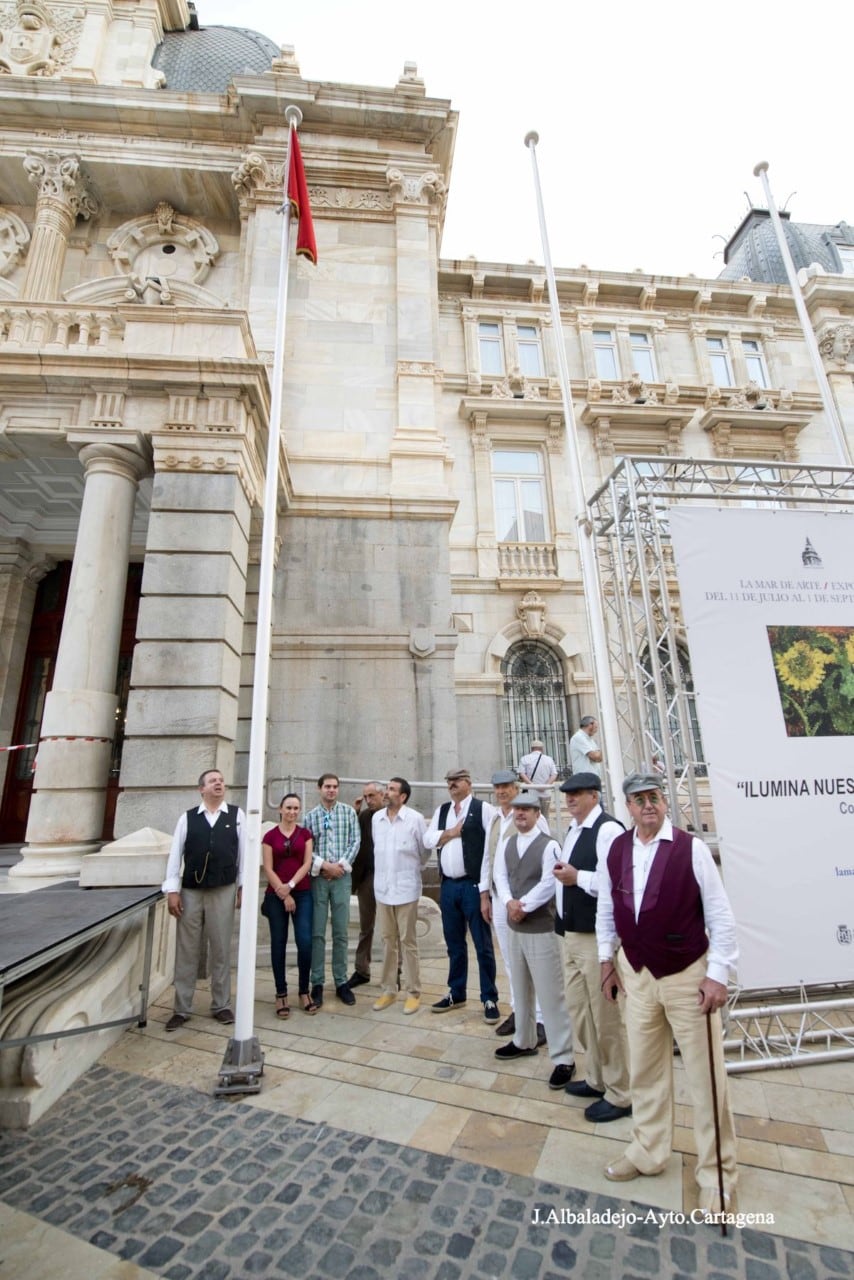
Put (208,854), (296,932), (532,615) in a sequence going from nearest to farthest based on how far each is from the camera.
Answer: (208,854), (296,932), (532,615)

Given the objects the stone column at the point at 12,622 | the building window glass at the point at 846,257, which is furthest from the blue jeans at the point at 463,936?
the building window glass at the point at 846,257

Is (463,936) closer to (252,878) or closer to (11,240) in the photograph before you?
(252,878)

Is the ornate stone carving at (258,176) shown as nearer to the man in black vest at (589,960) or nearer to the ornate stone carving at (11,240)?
the ornate stone carving at (11,240)

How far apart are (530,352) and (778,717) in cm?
1690

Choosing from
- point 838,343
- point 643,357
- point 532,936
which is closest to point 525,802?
point 532,936

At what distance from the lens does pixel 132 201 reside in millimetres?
13867

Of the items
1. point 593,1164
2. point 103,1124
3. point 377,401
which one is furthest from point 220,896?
point 377,401

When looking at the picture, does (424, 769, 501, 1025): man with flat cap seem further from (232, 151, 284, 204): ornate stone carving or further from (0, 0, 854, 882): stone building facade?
(232, 151, 284, 204): ornate stone carving

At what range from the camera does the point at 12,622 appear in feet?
35.4

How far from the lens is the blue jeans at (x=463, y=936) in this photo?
5430mm

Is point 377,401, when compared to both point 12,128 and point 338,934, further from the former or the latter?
point 12,128

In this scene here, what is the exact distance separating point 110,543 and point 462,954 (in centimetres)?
604

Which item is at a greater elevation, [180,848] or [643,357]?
[643,357]

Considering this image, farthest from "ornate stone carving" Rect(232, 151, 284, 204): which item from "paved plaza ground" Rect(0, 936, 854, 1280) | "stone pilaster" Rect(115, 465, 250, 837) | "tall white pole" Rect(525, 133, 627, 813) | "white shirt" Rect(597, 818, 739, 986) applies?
"paved plaza ground" Rect(0, 936, 854, 1280)
